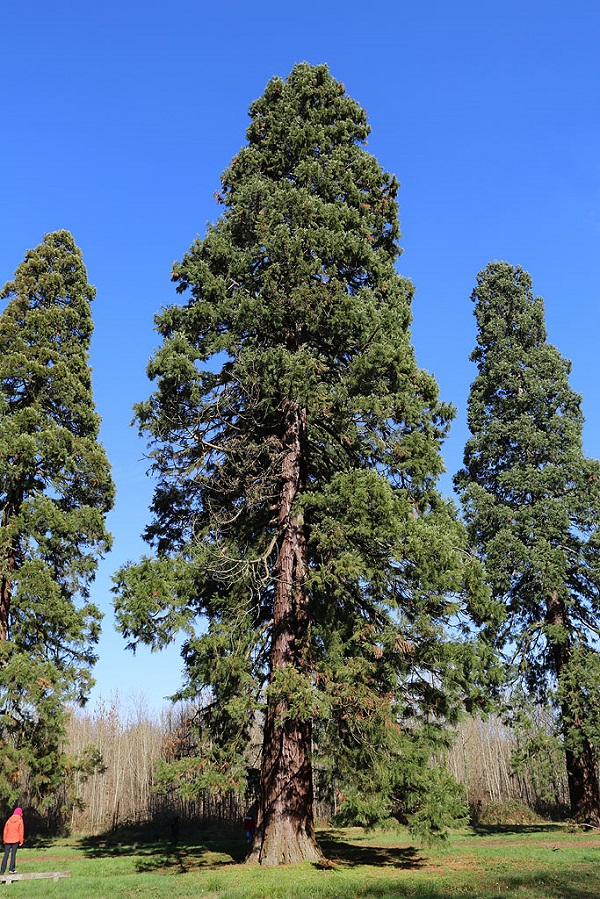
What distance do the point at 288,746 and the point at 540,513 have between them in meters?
11.7

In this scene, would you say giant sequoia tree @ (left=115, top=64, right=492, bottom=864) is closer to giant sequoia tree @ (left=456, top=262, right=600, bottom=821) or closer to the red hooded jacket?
the red hooded jacket

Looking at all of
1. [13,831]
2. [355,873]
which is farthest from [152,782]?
[355,873]

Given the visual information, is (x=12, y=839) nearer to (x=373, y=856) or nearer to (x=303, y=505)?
(x=373, y=856)

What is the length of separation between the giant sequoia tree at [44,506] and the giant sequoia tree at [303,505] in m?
5.19

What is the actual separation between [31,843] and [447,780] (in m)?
16.6

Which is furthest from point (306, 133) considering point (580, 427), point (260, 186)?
point (580, 427)

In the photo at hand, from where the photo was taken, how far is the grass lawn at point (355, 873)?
25.7 ft

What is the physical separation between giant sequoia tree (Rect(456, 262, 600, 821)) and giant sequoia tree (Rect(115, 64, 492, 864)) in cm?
692

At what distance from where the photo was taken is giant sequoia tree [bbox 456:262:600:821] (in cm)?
1742

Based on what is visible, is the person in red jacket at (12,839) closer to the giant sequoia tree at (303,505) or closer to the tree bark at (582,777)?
the giant sequoia tree at (303,505)

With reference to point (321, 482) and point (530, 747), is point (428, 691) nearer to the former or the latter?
point (321, 482)

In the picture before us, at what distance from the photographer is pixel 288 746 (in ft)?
36.1

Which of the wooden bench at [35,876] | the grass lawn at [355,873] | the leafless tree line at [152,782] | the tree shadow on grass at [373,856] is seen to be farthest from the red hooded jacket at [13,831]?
the leafless tree line at [152,782]

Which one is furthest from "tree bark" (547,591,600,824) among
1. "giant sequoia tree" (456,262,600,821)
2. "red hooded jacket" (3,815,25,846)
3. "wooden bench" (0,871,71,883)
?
"red hooded jacket" (3,815,25,846)
